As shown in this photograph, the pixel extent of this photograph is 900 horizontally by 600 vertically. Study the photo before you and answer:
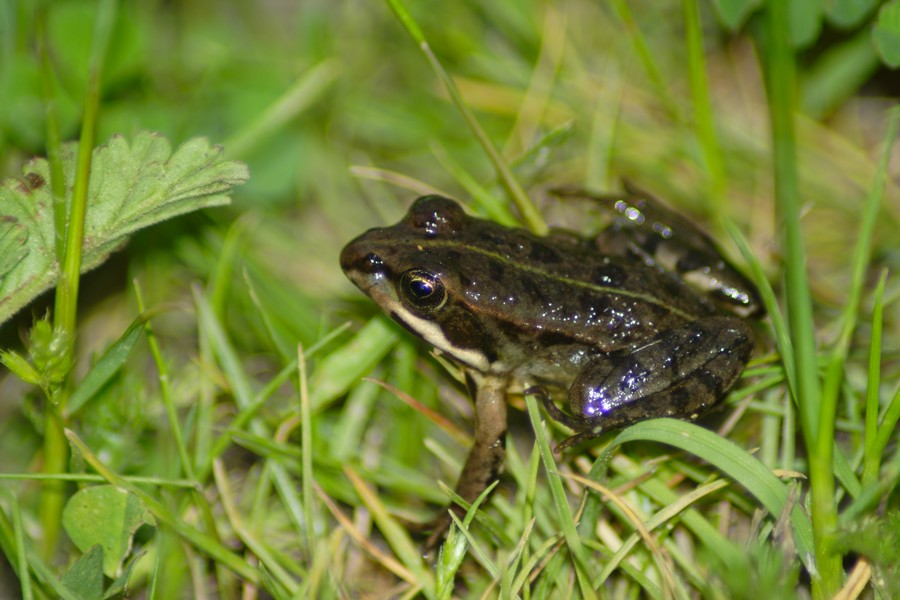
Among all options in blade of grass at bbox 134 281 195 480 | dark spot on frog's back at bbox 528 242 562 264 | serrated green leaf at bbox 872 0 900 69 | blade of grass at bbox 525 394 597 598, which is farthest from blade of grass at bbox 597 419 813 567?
serrated green leaf at bbox 872 0 900 69

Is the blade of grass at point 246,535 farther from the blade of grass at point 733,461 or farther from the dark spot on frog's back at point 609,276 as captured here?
the dark spot on frog's back at point 609,276

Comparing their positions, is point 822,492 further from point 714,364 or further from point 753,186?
point 753,186

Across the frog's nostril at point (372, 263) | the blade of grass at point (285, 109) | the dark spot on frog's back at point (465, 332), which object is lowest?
the dark spot on frog's back at point (465, 332)

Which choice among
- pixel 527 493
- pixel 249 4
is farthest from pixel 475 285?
pixel 249 4

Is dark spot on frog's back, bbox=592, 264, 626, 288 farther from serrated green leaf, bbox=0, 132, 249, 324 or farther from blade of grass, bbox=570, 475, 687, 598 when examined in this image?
serrated green leaf, bbox=0, 132, 249, 324

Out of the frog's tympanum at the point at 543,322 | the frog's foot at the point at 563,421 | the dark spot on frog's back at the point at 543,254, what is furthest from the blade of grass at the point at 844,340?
the dark spot on frog's back at the point at 543,254

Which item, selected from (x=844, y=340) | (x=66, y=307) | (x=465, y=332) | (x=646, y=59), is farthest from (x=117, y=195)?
(x=844, y=340)
